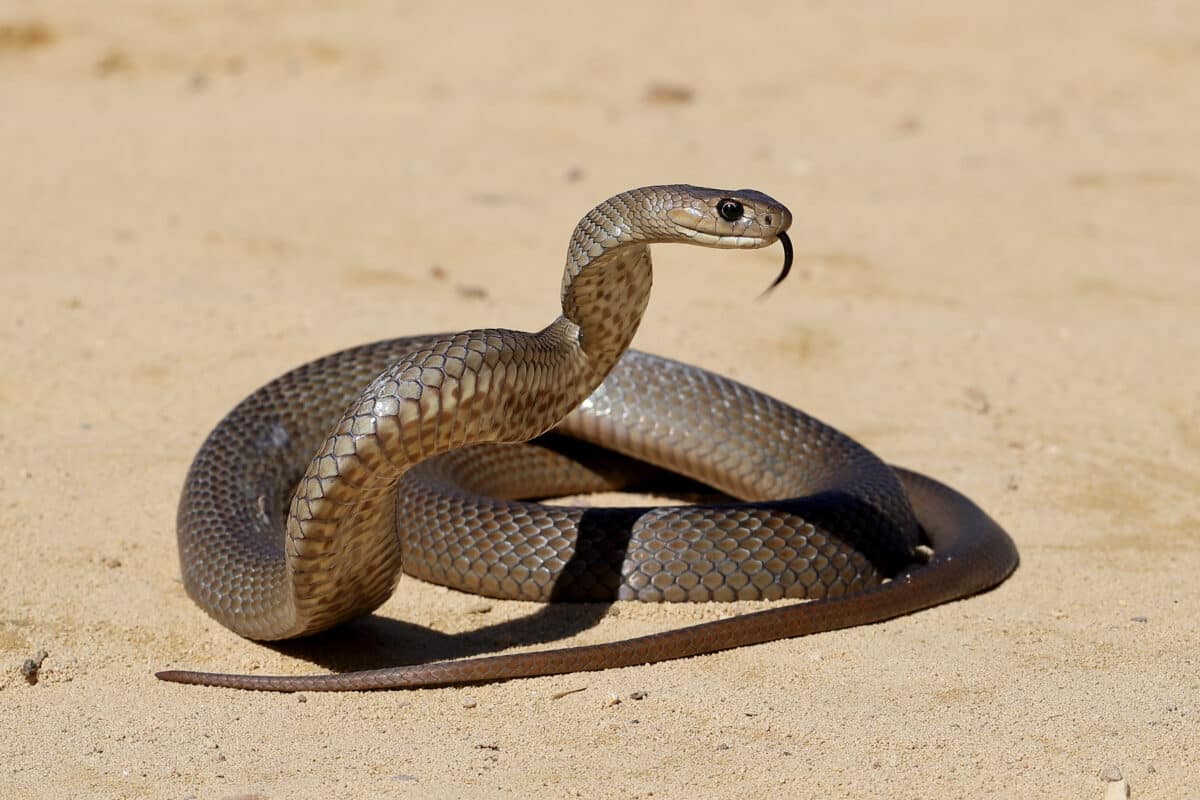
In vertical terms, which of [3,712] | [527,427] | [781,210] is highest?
[781,210]

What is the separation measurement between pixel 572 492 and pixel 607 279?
7.84ft

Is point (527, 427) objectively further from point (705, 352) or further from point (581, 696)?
point (705, 352)

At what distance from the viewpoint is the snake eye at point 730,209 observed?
4.27 meters

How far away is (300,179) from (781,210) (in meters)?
7.15

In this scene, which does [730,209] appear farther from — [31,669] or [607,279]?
[31,669]

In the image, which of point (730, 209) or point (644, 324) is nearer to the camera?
point (730, 209)

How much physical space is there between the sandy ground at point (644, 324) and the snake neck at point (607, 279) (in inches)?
39.1

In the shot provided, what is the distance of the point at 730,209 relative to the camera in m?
4.28

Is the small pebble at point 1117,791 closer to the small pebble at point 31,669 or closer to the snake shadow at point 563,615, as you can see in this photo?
the snake shadow at point 563,615

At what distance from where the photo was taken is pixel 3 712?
416cm

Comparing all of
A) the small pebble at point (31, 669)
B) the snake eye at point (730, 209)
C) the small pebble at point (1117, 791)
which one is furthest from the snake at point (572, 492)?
the small pebble at point (1117, 791)

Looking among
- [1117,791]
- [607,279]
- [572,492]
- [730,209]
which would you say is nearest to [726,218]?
[730,209]

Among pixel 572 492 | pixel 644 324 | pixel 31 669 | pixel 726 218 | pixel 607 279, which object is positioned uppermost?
pixel 726 218

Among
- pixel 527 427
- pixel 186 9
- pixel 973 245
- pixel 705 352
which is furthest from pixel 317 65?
pixel 527 427
